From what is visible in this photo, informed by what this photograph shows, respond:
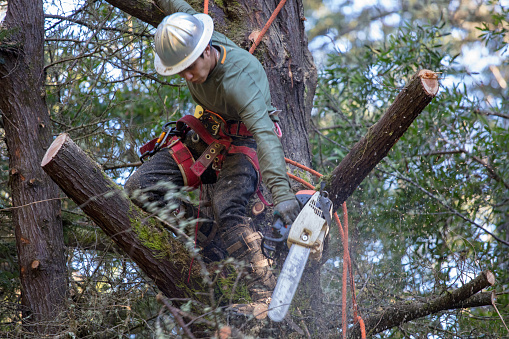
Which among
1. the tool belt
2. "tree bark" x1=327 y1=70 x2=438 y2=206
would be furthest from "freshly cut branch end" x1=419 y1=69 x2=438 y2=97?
the tool belt

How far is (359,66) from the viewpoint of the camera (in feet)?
19.6

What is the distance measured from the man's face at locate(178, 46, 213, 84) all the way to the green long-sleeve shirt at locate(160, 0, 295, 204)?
55 millimetres

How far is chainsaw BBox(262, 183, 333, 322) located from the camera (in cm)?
255

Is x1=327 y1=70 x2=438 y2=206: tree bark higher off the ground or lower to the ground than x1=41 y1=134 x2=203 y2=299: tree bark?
higher

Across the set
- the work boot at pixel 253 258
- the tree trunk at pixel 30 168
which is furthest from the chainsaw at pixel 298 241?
the tree trunk at pixel 30 168

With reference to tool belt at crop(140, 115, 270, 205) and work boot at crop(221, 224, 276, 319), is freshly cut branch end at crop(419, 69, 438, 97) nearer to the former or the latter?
tool belt at crop(140, 115, 270, 205)

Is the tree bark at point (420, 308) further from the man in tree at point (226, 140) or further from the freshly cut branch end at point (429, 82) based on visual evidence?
the freshly cut branch end at point (429, 82)

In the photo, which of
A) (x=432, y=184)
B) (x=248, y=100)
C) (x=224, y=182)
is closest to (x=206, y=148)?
(x=224, y=182)

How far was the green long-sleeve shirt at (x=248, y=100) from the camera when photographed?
8.88ft

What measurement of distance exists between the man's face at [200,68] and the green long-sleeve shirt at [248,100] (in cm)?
6

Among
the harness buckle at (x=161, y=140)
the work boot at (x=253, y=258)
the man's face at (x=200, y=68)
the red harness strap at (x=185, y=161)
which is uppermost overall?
the man's face at (x=200, y=68)

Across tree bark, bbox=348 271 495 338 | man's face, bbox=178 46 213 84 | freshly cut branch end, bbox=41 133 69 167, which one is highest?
man's face, bbox=178 46 213 84

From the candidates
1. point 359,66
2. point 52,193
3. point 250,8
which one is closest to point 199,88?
point 250,8

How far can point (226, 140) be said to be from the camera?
327cm
